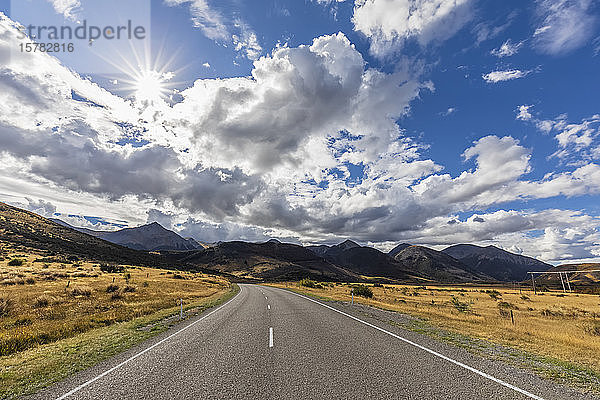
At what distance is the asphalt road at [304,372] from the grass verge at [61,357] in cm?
72

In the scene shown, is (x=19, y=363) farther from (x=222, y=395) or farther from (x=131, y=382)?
(x=222, y=395)

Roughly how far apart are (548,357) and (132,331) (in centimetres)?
1719

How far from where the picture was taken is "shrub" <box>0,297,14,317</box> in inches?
812

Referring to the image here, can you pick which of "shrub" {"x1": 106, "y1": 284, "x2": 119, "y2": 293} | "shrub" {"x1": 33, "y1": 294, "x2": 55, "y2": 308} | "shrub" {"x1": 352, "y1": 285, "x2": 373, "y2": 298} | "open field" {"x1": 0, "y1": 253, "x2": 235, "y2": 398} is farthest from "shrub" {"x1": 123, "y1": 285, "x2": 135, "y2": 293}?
"shrub" {"x1": 352, "y1": 285, "x2": 373, "y2": 298}

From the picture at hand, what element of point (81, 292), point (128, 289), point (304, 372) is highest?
point (81, 292)

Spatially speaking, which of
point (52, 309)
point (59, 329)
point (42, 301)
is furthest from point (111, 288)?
point (59, 329)

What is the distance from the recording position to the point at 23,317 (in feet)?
61.8

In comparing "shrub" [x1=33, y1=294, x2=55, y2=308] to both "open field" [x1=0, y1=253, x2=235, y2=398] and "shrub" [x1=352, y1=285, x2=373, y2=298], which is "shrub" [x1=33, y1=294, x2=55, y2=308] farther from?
"shrub" [x1=352, y1=285, x2=373, y2=298]

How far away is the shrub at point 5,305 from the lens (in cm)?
2063

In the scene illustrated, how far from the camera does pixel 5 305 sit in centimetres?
2198

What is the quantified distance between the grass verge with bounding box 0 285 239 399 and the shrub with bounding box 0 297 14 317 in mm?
10864

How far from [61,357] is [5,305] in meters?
18.3

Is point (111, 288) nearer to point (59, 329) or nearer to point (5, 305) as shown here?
point (5, 305)

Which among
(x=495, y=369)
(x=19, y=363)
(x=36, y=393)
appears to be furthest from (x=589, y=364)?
(x=19, y=363)
